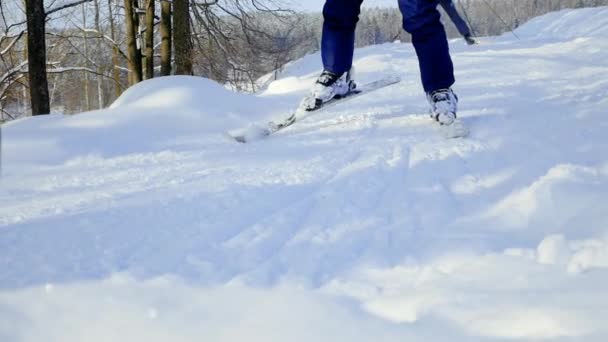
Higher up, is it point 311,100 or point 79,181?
point 311,100

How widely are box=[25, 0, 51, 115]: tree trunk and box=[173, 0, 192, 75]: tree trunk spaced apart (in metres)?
1.89

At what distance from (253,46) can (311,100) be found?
345 inches

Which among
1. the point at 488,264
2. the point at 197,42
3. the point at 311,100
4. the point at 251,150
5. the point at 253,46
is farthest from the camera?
the point at 253,46

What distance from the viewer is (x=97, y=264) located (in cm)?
90

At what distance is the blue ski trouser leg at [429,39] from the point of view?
6.57ft

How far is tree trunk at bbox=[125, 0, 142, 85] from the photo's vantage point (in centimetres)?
984

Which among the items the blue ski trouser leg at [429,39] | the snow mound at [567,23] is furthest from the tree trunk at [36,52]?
the snow mound at [567,23]

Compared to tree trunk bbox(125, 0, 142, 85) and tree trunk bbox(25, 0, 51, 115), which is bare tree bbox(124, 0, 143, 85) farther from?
tree trunk bbox(25, 0, 51, 115)

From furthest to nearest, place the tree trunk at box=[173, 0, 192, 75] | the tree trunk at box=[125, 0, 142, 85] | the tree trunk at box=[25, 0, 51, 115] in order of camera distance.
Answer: the tree trunk at box=[125, 0, 142, 85] < the tree trunk at box=[173, 0, 192, 75] < the tree trunk at box=[25, 0, 51, 115]

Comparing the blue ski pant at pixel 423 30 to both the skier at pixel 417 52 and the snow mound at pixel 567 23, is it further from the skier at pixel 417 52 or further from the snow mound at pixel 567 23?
the snow mound at pixel 567 23

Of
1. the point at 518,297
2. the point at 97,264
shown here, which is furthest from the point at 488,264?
the point at 97,264

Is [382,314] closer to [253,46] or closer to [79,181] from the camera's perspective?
[79,181]

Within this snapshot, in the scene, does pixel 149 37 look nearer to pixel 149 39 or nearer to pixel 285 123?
pixel 149 39

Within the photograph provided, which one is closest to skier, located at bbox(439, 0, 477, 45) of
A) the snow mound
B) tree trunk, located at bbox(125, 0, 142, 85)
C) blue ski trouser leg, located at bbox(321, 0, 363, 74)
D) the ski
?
the ski
